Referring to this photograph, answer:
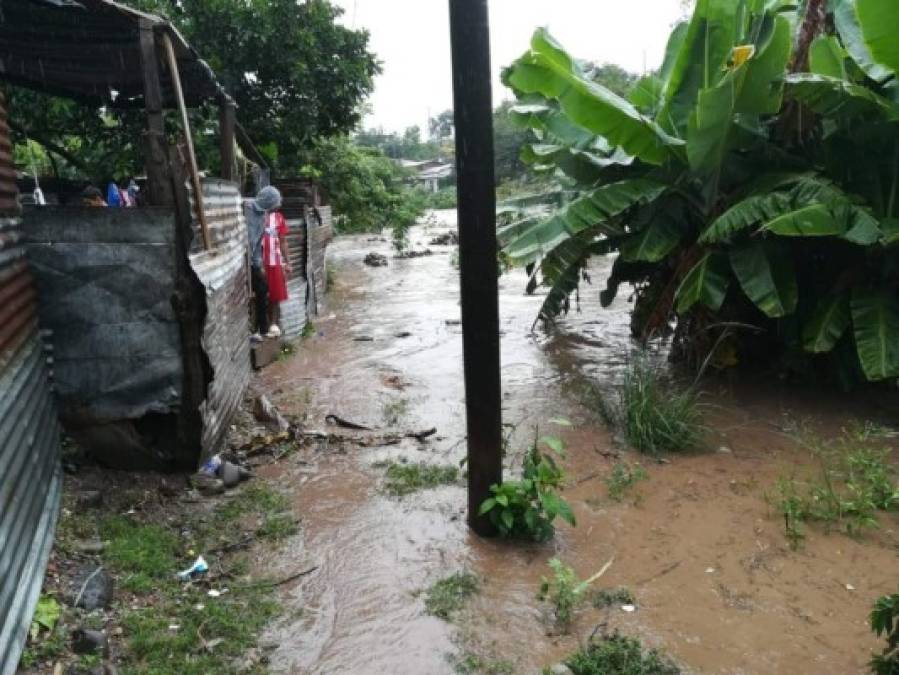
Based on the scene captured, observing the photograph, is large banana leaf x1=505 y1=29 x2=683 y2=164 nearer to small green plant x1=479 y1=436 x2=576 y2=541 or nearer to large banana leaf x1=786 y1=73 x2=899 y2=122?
large banana leaf x1=786 y1=73 x2=899 y2=122

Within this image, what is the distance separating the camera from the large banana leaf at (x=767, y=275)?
5.61 meters

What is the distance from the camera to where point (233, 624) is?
3119 millimetres

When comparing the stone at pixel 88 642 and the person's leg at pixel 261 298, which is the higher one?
the person's leg at pixel 261 298

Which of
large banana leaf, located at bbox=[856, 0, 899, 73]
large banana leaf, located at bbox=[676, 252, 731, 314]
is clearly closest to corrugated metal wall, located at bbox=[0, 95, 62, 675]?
large banana leaf, located at bbox=[676, 252, 731, 314]

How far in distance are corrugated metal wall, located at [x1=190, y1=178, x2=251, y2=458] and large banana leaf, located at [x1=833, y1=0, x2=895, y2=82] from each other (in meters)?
5.17

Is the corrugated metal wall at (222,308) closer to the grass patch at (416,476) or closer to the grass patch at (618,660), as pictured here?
the grass patch at (416,476)

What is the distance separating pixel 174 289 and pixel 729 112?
4361 mm

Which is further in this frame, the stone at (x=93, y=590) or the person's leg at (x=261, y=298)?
the person's leg at (x=261, y=298)

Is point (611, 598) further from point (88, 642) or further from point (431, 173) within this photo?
point (431, 173)

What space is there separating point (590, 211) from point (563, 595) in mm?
4053

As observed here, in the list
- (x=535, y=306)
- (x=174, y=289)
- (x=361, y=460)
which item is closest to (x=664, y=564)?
(x=361, y=460)

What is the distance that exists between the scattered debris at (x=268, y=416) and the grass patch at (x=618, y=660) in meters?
3.61

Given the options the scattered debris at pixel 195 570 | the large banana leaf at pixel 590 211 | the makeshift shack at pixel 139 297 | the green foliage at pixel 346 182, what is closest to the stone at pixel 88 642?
the scattered debris at pixel 195 570

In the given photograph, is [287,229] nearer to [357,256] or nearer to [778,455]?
[778,455]
